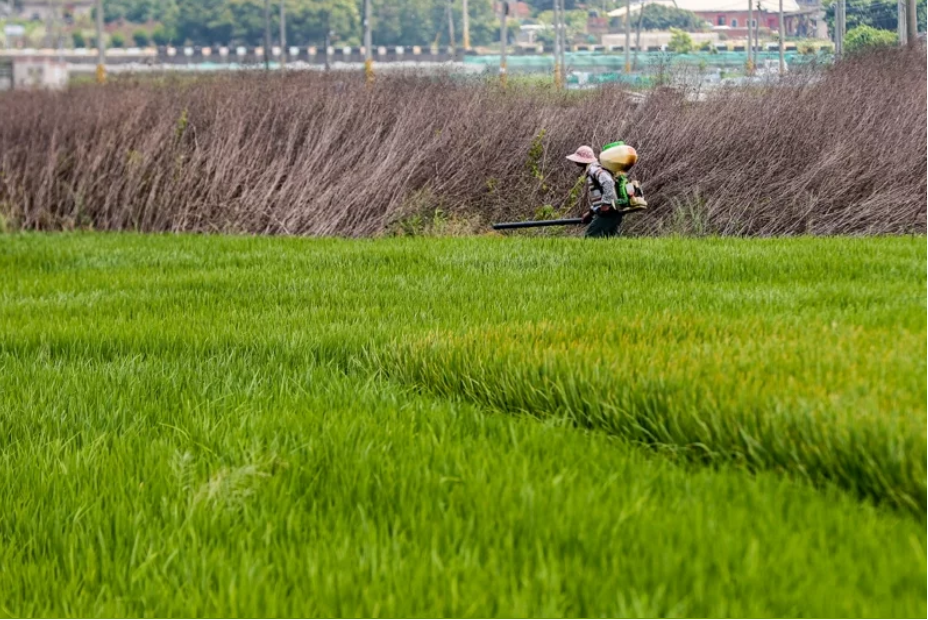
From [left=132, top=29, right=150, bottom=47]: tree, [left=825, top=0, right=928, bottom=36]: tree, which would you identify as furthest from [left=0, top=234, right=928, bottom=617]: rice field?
[left=132, top=29, right=150, bottom=47]: tree

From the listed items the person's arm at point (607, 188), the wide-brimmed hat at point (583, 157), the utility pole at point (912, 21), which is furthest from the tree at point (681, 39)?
the person's arm at point (607, 188)

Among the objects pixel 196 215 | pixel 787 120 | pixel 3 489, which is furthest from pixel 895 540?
pixel 196 215

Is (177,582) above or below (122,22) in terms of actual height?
below

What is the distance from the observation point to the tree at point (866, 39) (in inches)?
515

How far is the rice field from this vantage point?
6.69 ft

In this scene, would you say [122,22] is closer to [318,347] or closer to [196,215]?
[196,215]

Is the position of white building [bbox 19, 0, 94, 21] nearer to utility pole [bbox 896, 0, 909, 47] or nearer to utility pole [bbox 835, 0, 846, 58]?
utility pole [bbox 835, 0, 846, 58]

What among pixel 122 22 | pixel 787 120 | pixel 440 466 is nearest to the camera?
pixel 440 466

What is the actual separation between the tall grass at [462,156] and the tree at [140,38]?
155 feet

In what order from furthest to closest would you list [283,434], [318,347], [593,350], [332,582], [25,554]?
[318,347]
[593,350]
[283,434]
[25,554]
[332,582]

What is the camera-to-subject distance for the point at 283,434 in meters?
3.09

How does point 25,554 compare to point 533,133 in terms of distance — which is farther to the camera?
point 533,133

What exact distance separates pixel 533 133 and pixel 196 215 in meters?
3.49

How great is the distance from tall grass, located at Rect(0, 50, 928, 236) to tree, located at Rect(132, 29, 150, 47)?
47.2 metres
